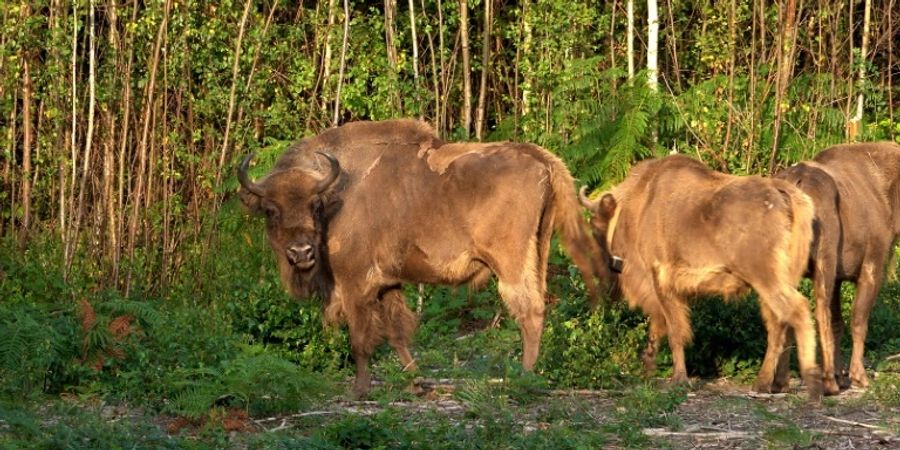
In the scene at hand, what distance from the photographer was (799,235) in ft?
35.1

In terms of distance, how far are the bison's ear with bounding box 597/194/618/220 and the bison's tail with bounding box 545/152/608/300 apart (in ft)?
1.41

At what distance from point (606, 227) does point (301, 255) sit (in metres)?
2.57

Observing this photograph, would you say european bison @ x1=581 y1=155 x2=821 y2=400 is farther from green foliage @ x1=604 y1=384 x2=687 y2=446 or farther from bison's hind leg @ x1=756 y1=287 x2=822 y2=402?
green foliage @ x1=604 y1=384 x2=687 y2=446

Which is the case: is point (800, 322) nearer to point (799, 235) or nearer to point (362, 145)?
point (799, 235)

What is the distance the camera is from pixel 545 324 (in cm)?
1205

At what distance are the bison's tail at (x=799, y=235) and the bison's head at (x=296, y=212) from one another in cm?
343

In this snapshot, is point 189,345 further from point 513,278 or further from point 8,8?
point 8,8

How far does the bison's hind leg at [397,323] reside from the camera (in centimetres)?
1183

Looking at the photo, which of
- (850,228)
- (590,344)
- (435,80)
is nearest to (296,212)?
(590,344)

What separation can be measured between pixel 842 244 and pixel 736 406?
2.05 metres

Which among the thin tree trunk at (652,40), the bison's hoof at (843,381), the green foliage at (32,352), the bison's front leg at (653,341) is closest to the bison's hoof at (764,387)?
the bison's hoof at (843,381)

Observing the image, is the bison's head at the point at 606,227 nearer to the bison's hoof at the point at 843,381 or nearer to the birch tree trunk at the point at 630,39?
the bison's hoof at the point at 843,381

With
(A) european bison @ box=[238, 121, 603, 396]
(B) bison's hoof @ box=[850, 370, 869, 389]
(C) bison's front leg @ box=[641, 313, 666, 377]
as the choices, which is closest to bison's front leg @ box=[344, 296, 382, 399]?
(A) european bison @ box=[238, 121, 603, 396]

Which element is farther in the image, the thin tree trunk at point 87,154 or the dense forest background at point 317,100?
the dense forest background at point 317,100
